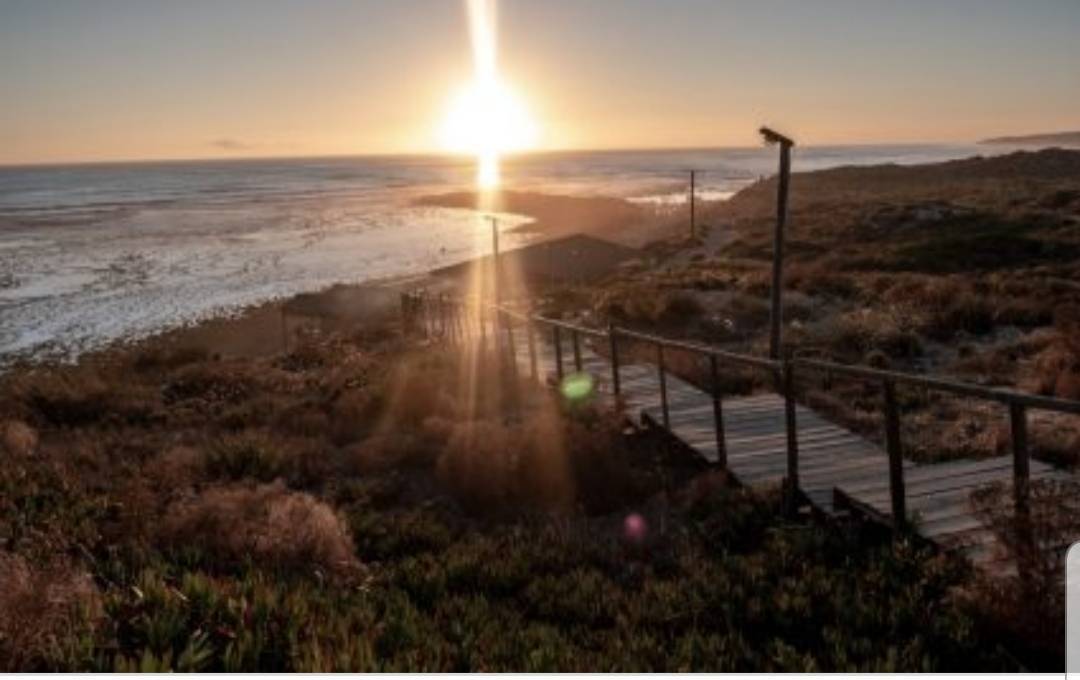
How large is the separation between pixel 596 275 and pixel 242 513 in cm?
3699

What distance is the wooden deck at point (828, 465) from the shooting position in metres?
7.05

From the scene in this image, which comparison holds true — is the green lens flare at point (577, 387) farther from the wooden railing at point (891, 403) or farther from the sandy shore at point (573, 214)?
the sandy shore at point (573, 214)

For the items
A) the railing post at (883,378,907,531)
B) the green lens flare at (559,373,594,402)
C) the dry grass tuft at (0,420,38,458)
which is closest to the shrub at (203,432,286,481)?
the dry grass tuft at (0,420,38,458)

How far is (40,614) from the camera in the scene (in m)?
5.43

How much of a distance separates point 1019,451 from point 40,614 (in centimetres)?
571

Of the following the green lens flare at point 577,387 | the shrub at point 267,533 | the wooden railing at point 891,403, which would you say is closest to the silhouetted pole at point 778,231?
the wooden railing at point 891,403

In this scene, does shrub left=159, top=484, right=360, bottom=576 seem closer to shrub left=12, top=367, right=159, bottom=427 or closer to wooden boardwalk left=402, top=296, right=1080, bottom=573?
wooden boardwalk left=402, top=296, right=1080, bottom=573

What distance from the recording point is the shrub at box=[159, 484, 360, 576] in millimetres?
7758

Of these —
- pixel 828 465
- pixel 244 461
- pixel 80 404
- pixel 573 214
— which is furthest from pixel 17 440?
pixel 573 214

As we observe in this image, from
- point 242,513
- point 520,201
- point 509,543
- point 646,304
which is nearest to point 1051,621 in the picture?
point 509,543

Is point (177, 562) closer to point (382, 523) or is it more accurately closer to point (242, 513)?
point (242, 513)

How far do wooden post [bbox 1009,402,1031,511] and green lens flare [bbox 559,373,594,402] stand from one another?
732cm

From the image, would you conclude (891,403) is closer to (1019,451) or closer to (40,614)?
(1019,451)

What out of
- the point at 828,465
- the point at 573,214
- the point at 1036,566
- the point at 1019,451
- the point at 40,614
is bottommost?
the point at 828,465
